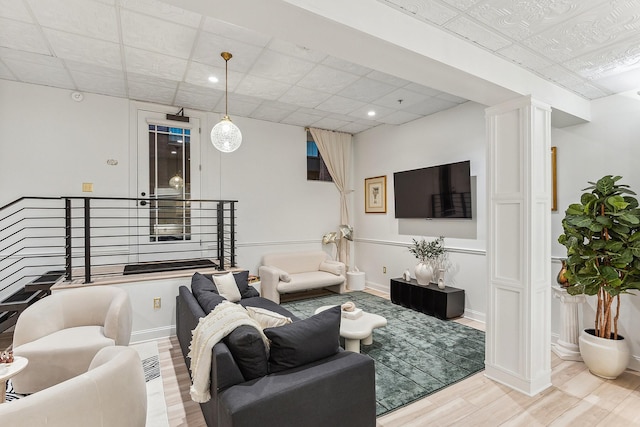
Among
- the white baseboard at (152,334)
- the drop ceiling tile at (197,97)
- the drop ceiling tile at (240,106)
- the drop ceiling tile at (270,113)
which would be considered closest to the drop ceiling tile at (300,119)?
the drop ceiling tile at (270,113)

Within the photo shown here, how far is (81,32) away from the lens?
277cm

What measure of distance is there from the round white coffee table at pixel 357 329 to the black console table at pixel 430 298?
4.48 feet

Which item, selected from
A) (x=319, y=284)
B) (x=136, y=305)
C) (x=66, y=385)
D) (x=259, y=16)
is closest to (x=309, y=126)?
(x=319, y=284)

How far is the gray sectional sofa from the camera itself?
1572 millimetres

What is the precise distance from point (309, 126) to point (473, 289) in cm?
387

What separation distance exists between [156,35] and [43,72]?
1.94 metres

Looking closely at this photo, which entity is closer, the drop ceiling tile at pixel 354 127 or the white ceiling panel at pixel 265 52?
the white ceiling panel at pixel 265 52

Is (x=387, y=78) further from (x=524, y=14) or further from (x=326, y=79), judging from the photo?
(x=524, y=14)

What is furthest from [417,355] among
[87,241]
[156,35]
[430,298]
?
[156,35]

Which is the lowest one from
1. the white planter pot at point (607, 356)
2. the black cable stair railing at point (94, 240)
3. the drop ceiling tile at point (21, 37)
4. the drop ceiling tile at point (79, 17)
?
the white planter pot at point (607, 356)

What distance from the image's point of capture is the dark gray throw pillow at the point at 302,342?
1830mm

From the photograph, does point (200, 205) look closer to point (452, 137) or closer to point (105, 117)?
point (105, 117)

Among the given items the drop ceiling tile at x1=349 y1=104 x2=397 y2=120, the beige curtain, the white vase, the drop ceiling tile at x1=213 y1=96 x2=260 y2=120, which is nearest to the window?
the beige curtain

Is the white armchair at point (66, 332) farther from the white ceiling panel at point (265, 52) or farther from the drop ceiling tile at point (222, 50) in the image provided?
the drop ceiling tile at point (222, 50)
